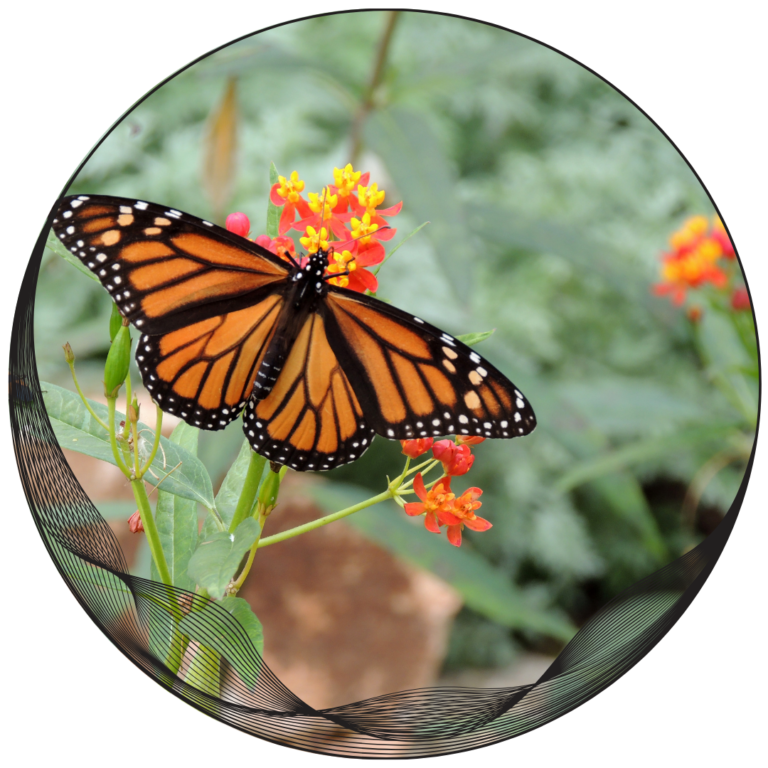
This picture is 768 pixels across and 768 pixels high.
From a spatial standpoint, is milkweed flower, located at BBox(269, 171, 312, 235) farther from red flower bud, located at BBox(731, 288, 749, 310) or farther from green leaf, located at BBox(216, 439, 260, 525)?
red flower bud, located at BBox(731, 288, 749, 310)

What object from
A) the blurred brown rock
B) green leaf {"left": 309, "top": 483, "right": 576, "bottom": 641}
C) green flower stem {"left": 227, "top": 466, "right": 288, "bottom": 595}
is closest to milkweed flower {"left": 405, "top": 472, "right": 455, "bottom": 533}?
green flower stem {"left": 227, "top": 466, "right": 288, "bottom": 595}

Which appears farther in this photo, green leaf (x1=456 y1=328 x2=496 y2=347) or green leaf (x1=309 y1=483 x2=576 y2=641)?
green leaf (x1=309 y1=483 x2=576 y2=641)

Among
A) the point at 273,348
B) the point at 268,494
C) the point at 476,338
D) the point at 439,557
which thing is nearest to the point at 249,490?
the point at 268,494

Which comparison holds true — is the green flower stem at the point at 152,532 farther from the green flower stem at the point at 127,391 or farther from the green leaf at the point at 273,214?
the green leaf at the point at 273,214

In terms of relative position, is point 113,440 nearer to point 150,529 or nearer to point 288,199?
point 150,529

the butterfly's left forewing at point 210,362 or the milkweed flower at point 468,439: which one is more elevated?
the butterfly's left forewing at point 210,362

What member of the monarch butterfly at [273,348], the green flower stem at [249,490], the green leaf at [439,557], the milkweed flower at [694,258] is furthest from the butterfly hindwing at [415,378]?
the milkweed flower at [694,258]

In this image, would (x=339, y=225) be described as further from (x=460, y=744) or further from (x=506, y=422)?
(x=460, y=744)
